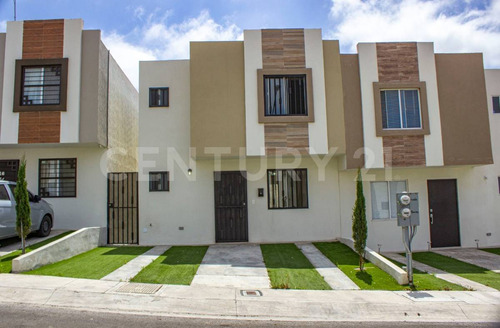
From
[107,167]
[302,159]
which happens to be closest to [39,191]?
[107,167]

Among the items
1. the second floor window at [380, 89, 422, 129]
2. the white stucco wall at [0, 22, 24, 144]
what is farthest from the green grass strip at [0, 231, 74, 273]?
the second floor window at [380, 89, 422, 129]

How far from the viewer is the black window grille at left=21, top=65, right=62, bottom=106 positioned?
36.8 feet

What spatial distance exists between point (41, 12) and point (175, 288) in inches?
395

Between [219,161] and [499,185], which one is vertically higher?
[219,161]

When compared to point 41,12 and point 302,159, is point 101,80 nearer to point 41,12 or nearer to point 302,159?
point 41,12

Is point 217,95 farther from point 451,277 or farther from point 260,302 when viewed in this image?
Result: point 451,277

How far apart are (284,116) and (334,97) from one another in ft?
5.85

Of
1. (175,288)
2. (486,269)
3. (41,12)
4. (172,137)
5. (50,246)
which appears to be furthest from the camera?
(172,137)

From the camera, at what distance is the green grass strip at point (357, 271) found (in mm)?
7281

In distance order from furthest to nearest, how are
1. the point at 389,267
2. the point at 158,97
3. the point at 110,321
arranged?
the point at 158,97
the point at 389,267
the point at 110,321

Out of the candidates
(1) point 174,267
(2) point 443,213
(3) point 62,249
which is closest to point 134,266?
(1) point 174,267

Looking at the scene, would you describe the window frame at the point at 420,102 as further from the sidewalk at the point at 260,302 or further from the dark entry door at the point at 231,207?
the sidewalk at the point at 260,302

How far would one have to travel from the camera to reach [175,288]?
687 cm

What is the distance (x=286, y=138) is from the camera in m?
10.8
